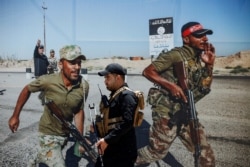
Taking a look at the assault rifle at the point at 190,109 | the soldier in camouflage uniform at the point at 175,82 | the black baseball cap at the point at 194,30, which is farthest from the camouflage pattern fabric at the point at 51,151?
the black baseball cap at the point at 194,30

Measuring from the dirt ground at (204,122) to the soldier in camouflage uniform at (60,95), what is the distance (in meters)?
0.66

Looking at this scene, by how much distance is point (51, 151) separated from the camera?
244cm

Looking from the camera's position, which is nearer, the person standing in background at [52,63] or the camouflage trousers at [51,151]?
the camouflage trousers at [51,151]

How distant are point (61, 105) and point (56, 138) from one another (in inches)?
13.4

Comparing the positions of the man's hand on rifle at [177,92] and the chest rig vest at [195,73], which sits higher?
the chest rig vest at [195,73]

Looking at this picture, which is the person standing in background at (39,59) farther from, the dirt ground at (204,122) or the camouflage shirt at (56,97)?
the camouflage shirt at (56,97)

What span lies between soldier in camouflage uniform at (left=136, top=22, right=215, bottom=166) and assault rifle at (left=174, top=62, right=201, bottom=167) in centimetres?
5

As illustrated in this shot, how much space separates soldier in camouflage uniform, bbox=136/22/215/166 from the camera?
3055 mm

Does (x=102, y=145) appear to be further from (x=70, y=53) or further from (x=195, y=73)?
(x=195, y=73)

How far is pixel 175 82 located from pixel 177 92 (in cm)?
12

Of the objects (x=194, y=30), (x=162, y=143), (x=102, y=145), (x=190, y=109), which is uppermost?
(x=194, y=30)

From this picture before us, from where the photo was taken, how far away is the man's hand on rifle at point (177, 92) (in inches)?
120

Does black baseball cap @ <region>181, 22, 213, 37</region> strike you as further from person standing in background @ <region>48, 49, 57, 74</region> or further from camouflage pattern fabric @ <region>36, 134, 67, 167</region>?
camouflage pattern fabric @ <region>36, 134, 67, 167</region>

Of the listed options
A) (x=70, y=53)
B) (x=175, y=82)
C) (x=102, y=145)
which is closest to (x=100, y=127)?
(x=102, y=145)
